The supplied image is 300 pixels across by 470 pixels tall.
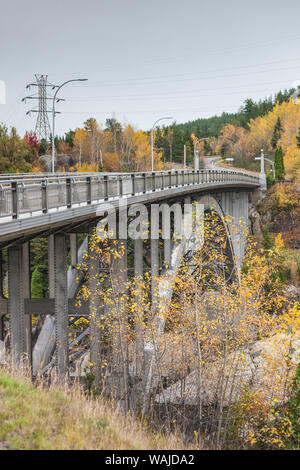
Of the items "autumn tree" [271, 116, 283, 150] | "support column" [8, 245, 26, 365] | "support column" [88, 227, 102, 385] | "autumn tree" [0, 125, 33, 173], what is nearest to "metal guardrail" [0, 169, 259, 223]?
"support column" [8, 245, 26, 365]

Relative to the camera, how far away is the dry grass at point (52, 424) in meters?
6.84

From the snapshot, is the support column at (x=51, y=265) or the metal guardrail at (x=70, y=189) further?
the support column at (x=51, y=265)

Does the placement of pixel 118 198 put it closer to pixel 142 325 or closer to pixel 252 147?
pixel 142 325

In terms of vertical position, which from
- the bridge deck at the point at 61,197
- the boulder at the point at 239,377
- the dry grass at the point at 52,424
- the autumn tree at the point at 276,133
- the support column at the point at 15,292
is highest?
the autumn tree at the point at 276,133

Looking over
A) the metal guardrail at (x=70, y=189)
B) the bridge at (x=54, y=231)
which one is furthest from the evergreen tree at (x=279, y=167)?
the bridge at (x=54, y=231)

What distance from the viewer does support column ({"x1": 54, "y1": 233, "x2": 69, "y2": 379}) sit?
10602 millimetres

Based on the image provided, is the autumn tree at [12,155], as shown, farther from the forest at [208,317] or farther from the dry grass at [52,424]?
the dry grass at [52,424]

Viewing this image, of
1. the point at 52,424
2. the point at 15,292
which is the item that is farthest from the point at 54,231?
the point at 52,424

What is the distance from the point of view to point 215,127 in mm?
181000

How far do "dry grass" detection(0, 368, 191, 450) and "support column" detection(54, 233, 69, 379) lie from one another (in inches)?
76.4

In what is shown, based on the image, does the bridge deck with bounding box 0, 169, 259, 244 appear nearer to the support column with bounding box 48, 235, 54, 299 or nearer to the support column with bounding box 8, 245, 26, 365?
the support column with bounding box 8, 245, 26, 365

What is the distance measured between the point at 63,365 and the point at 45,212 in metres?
3.64

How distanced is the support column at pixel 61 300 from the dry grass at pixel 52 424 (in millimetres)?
1942
